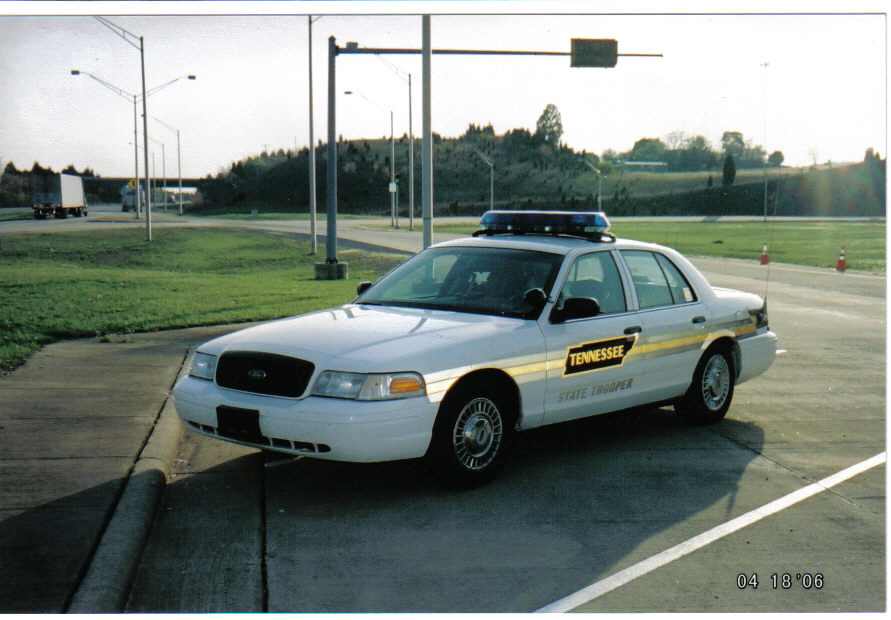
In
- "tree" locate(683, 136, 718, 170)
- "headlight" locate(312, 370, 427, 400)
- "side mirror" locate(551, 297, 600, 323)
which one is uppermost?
"tree" locate(683, 136, 718, 170)

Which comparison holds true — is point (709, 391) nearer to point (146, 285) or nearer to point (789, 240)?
point (146, 285)

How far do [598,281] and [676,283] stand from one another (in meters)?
0.95

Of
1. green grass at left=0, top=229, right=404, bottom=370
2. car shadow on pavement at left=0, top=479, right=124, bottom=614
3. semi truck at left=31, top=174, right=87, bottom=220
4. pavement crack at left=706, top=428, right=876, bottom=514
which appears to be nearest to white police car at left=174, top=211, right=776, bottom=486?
pavement crack at left=706, top=428, right=876, bottom=514

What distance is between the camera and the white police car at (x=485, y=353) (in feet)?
17.7

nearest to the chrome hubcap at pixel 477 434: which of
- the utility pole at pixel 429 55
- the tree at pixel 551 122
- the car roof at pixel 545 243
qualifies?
the car roof at pixel 545 243

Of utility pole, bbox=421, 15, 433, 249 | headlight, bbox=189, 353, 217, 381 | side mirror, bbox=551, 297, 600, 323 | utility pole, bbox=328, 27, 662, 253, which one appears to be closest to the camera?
headlight, bbox=189, 353, 217, 381

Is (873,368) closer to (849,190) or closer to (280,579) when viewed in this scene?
(280,579)

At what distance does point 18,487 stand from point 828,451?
5.40 metres

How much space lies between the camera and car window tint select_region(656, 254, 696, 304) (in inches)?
292

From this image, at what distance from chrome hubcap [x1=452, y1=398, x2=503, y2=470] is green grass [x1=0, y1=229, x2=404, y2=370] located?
562 cm

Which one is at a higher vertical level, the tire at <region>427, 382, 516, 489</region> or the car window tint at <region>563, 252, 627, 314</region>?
the car window tint at <region>563, 252, 627, 314</region>

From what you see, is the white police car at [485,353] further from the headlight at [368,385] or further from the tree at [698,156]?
the tree at [698,156]

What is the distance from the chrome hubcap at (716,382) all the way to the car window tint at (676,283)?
528 millimetres

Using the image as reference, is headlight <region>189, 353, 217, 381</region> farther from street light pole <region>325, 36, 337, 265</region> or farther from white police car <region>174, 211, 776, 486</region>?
street light pole <region>325, 36, 337, 265</region>
